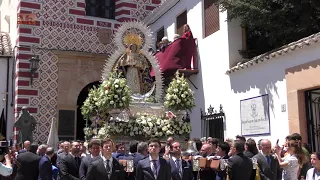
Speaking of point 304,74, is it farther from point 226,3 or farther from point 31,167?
point 31,167

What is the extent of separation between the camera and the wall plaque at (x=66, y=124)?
52.0 feet

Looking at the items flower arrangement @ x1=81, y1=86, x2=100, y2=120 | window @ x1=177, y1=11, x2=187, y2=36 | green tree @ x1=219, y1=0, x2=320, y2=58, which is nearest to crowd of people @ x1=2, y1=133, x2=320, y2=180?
flower arrangement @ x1=81, y1=86, x2=100, y2=120

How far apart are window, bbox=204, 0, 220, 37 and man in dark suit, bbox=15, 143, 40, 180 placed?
727 cm

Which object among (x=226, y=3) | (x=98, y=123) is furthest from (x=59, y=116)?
(x=226, y=3)

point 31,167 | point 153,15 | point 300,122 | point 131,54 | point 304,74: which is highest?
point 153,15

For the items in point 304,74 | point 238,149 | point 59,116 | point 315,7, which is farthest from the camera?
point 59,116

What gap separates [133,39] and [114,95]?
98.8 inches

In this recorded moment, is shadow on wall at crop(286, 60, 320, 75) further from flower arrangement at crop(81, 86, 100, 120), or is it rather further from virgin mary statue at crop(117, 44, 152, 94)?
flower arrangement at crop(81, 86, 100, 120)

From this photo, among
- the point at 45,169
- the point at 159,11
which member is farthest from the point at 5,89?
the point at 45,169

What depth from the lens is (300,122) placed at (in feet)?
30.3

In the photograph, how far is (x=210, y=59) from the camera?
12.8 m

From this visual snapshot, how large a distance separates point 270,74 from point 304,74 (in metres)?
1.24

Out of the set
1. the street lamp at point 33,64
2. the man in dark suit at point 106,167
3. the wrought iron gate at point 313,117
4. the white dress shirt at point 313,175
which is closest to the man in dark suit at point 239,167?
the white dress shirt at point 313,175

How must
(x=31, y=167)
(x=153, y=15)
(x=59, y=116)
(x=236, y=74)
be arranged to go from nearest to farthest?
(x=31, y=167)
(x=236, y=74)
(x=59, y=116)
(x=153, y=15)
